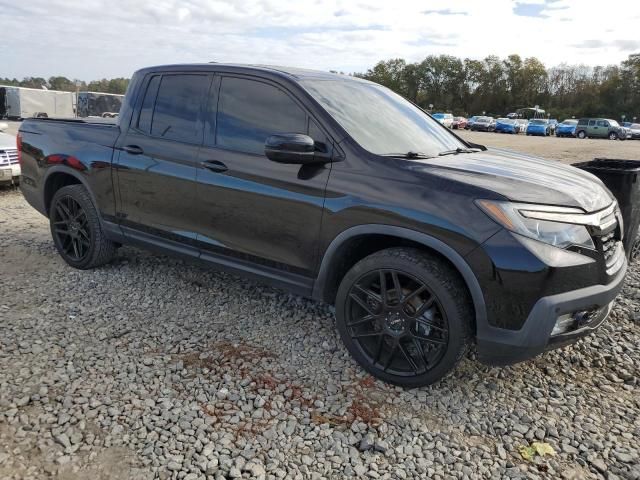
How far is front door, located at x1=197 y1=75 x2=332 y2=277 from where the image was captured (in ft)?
10.7

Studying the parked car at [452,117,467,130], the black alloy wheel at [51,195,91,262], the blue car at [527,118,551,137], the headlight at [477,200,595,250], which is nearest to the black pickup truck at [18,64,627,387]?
the headlight at [477,200,595,250]

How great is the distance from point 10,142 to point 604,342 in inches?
352

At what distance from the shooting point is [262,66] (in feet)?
12.5

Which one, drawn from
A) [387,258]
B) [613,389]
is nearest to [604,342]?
[613,389]

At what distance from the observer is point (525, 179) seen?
296cm

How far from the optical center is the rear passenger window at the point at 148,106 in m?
4.16

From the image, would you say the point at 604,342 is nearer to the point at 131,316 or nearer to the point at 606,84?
the point at 131,316

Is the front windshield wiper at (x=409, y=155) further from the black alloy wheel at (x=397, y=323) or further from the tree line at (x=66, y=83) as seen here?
the tree line at (x=66, y=83)

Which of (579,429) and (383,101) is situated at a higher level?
(383,101)

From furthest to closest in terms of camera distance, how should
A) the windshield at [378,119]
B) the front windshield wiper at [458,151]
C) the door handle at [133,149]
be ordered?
the door handle at [133,149]
the front windshield wiper at [458,151]
the windshield at [378,119]

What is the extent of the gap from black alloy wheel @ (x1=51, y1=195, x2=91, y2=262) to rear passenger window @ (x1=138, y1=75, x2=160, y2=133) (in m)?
1.06

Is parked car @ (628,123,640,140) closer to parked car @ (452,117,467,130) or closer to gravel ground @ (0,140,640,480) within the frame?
parked car @ (452,117,467,130)

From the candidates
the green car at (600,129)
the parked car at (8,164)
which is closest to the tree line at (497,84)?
the green car at (600,129)

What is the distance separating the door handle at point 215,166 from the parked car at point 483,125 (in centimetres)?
5144
